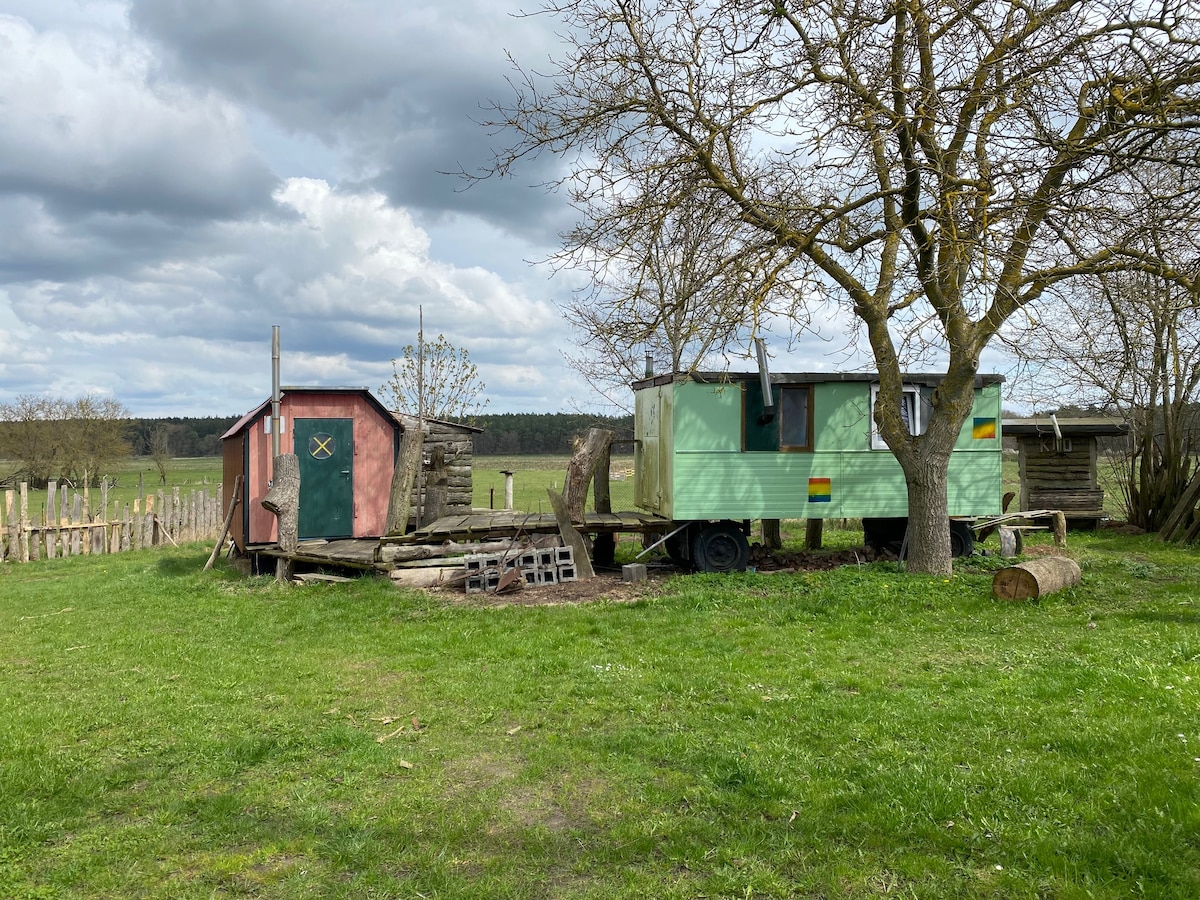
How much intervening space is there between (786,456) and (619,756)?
8.73 meters

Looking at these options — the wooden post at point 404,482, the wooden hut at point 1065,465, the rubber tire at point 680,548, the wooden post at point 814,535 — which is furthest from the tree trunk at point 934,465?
the wooden hut at point 1065,465

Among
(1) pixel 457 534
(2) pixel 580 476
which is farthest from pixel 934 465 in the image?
(1) pixel 457 534

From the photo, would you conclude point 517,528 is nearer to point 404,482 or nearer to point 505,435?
point 404,482

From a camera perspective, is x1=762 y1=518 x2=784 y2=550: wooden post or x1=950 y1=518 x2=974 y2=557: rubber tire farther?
x1=762 y1=518 x2=784 y2=550: wooden post

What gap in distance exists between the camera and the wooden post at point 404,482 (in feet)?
42.3

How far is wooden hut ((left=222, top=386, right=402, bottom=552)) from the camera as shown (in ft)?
45.4

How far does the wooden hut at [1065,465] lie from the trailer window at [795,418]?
9.08 metres

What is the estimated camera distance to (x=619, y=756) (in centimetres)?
513

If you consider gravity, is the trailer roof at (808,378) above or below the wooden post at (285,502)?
above

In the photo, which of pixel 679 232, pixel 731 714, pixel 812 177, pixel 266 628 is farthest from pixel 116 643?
pixel 812 177

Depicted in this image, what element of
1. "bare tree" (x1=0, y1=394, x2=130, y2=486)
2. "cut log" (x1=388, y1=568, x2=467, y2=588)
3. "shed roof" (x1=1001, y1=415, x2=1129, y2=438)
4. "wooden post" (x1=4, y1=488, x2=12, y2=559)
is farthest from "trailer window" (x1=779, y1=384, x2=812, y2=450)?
"bare tree" (x1=0, y1=394, x2=130, y2=486)

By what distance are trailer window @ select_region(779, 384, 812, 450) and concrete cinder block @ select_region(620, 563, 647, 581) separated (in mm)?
3072

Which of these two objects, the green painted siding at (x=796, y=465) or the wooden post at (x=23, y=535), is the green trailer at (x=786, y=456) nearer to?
the green painted siding at (x=796, y=465)

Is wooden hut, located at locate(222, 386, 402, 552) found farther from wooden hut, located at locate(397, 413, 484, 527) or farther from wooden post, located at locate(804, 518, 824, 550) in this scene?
wooden post, located at locate(804, 518, 824, 550)
